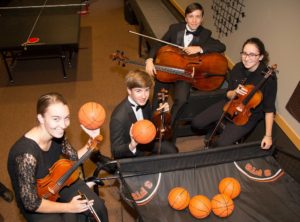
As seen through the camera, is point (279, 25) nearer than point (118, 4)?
Yes

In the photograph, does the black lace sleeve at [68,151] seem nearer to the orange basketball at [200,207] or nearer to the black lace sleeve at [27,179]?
the black lace sleeve at [27,179]

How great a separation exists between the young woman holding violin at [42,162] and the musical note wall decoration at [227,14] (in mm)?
2479

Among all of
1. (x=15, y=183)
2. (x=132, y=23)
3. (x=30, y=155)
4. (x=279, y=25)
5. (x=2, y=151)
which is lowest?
(x=2, y=151)

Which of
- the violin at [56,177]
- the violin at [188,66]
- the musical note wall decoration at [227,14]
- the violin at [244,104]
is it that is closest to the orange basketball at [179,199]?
the violin at [56,177]

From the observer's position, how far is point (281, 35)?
284cm

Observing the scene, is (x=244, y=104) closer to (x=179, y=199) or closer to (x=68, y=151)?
(x=179, y=199)

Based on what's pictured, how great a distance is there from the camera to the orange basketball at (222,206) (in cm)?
195

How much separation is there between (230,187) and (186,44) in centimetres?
173

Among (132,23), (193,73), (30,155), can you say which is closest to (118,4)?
(132,23)

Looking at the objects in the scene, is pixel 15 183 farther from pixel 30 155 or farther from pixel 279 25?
pixel 279 25

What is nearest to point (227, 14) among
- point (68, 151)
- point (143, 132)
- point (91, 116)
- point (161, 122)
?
point (161, 122)

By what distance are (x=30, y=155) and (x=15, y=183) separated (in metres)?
0.26

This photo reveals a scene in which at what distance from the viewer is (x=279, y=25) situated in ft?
9.38

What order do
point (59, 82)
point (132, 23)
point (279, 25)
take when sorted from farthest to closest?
1. point (132, 23)
2. point (59, 82)
3. point (279, 25)
